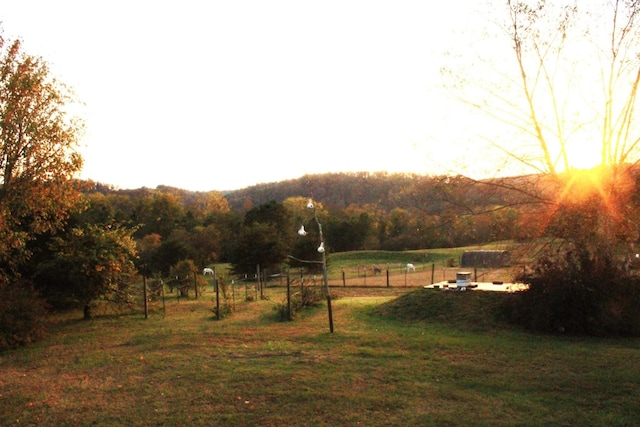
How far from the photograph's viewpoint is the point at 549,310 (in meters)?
13.0

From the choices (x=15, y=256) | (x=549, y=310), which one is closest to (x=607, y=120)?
(x=549, y=310)

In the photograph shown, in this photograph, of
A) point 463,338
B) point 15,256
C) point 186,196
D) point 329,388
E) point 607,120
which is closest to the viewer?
point 329,388

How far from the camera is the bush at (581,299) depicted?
12461 mm

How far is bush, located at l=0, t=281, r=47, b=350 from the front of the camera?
12984 mm

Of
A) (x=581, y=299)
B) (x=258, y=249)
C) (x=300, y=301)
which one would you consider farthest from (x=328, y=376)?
(x=258, y=249)

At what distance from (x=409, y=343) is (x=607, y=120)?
847cm

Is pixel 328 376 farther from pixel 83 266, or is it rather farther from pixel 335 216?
pixel 335 216

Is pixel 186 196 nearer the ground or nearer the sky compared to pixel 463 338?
nearer the sky

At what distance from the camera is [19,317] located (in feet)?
44.1

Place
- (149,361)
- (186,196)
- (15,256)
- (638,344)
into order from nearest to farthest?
(149,361) < (638,344) < (15,256) < (186,196)

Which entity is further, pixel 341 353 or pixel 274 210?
pixel 274 210

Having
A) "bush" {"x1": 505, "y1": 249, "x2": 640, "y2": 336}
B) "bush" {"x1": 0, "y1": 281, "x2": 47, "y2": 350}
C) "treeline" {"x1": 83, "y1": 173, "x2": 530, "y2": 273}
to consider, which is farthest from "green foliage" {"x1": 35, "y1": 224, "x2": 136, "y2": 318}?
"bush" {"x1": 505, "y1": 249, "x2": 640, "y2": 336}

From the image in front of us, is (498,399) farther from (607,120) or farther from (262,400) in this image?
(607,120)

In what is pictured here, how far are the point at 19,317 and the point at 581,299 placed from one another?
14305mm
